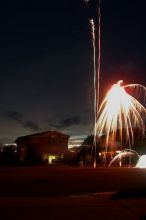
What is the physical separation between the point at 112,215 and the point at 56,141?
7749 centimetres

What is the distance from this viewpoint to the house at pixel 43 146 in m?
87.3

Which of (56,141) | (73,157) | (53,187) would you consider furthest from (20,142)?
(53,187)

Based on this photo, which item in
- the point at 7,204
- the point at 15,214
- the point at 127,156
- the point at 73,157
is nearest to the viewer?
the point at 15,214

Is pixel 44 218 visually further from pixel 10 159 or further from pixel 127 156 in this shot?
pixel 10 159

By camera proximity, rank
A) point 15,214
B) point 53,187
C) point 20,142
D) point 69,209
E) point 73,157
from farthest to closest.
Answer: point 20,142 → point 73,157 → point 53,187 → point 69,209 → point 15,214

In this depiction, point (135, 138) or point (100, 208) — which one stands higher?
point (135, 138)

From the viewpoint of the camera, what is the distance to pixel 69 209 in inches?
595

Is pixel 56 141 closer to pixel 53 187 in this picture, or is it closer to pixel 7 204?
pixel 53 187

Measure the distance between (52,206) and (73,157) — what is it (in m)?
64.2

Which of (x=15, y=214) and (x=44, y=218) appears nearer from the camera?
(x=44, y=218)

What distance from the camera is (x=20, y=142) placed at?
93438 millimetres

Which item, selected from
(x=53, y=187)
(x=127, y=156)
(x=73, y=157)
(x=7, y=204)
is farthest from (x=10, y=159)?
(x=7, y=204)

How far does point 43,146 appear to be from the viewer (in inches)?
3521

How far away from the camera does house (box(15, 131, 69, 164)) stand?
87.3 m
